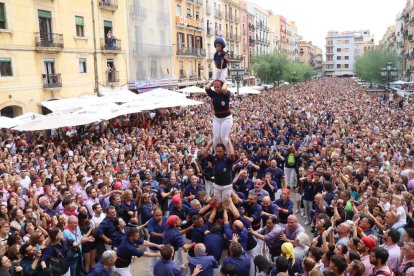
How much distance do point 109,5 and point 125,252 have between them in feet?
79.9

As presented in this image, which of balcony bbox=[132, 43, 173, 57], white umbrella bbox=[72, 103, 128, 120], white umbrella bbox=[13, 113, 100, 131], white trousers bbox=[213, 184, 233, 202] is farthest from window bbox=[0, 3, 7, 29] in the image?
white trousers bbox=[213, 184, 233, 202]

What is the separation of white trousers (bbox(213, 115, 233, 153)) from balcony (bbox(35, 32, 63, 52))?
18299 mm

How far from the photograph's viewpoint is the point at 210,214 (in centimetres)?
665

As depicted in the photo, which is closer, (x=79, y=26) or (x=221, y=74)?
(x=221, y=74)

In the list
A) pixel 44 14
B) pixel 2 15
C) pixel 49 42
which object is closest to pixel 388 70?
pixel 49 42

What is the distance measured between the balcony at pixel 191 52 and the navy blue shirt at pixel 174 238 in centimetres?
3270

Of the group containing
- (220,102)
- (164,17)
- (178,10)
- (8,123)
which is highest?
(178,10)

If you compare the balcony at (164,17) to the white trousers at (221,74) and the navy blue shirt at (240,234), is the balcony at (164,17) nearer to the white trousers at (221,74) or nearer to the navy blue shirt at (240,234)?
the white trousers at (221,74)

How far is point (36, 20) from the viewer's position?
22.0m

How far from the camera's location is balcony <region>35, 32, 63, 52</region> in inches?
867

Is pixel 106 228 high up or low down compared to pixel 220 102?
down

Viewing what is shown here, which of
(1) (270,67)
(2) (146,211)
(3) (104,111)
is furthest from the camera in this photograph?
(1) (270,67)

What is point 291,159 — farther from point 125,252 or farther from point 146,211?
point 125,252

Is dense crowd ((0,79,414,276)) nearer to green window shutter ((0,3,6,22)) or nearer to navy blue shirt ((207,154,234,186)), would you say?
navy blue shirt ((207,154,234,186))
